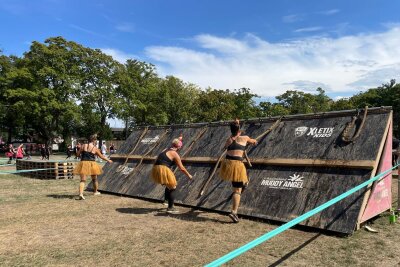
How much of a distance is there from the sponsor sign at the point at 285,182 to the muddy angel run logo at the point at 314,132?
1.13m

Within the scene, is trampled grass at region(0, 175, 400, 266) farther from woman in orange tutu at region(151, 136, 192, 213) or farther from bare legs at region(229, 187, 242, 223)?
woman in orange tutu at region(151, 136, 192, 213)

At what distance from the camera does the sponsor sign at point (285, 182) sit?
7.53m

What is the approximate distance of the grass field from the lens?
530 cm

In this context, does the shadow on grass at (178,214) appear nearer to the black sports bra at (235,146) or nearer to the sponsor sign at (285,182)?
the sponsor sign at (285,182)

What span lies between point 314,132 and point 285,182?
1.43 m

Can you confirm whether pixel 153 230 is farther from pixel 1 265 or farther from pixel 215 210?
pixel 1 265

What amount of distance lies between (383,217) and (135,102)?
4252 centimetres

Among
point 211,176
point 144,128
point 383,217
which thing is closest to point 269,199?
point 211,176

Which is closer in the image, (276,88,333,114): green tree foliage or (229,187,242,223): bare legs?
(229,187,242,223): bare legs

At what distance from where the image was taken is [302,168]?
775 cm

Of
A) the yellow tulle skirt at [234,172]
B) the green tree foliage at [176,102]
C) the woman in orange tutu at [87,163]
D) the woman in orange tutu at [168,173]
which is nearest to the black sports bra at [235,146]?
the yellow tulle skirt at [234,172]

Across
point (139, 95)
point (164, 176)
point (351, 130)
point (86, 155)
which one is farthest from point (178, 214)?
point (139, 95)

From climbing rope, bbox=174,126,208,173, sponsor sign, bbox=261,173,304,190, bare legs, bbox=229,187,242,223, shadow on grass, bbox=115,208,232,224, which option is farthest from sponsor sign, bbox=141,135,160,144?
bare legs, bbox=229,187,242,223

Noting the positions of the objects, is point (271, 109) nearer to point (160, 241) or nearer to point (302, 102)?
point (302, 102)
